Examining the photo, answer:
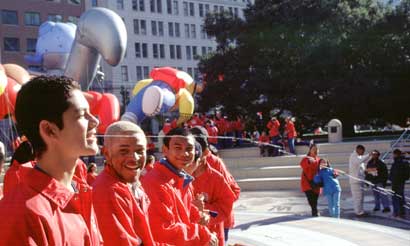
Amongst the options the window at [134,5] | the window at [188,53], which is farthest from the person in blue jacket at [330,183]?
the window at [188,53]

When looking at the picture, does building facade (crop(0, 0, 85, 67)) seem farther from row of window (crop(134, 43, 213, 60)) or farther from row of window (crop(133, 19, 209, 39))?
row of window (crop(133, 19, 209, 39))

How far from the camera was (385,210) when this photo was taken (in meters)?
12.0

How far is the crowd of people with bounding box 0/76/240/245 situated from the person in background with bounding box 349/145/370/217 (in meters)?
6.87

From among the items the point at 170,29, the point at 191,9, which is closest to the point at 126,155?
the point at 170,29

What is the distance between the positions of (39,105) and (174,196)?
185 cm

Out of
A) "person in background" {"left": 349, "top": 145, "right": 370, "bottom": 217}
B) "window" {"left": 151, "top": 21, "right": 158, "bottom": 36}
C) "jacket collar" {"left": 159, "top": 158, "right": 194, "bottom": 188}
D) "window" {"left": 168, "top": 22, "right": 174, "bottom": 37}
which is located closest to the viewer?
"jacket collar" {"left": 159, "top": 158, "right": 194, "bottom": 188}

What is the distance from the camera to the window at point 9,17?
3509 centimetres

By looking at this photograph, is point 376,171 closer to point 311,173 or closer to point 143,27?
point 311,173

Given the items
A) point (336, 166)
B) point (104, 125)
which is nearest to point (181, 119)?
point (104, 125)

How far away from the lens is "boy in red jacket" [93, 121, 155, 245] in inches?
111

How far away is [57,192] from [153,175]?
71.0 inches

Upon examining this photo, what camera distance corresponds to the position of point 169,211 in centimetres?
351

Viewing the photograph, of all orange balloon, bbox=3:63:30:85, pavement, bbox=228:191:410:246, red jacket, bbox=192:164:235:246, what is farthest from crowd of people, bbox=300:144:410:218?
orange balloon, bbox=3:63:30:85

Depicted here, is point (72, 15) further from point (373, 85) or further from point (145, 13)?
point (145, 13)
